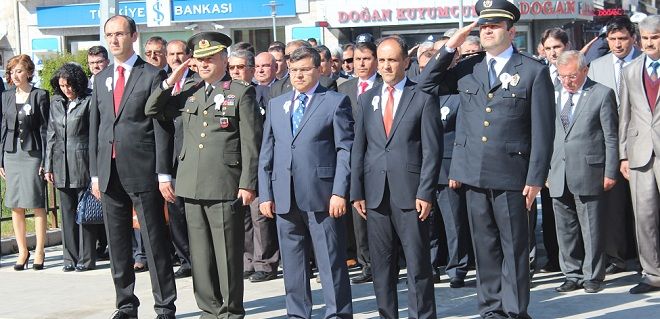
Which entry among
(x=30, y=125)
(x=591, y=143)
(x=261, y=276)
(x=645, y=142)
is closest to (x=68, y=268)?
(x=30, y=125)

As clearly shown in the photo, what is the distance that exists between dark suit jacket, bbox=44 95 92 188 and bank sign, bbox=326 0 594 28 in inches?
986

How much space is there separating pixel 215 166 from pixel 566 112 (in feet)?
9.94

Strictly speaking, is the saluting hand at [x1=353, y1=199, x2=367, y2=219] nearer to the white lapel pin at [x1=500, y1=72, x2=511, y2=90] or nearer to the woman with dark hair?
the white lapel pin at [x1=500, y1=72, x2=511, y2=90]

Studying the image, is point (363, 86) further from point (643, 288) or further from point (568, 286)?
point (643, 288)

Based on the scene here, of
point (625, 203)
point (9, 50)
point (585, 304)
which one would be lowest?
point (585, 304)

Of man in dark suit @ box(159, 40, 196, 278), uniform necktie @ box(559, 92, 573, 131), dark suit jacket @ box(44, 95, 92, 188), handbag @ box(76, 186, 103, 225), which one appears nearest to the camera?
uniform necktie @ box(559, 92, 573, 131)

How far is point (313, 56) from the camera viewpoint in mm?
7566

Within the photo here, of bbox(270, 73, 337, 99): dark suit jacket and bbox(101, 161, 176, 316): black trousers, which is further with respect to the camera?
bbox(270, 73, 337, 99): dark suit jacket

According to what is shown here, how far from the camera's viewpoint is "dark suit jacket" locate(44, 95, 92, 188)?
10828 millimetres

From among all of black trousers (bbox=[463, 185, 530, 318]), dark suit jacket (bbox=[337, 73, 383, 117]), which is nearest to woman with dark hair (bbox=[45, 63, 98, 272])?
dark suit jacket (bbox=[337, 73, 383, 117])

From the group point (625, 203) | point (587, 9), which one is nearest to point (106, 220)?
point (625, 203)

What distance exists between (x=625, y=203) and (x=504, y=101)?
3041 millimetres

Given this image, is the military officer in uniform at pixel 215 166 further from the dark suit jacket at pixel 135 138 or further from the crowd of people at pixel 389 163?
the dark suit jacket at pixel 135 138

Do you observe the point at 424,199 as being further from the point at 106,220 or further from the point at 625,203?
the point at 625,203
